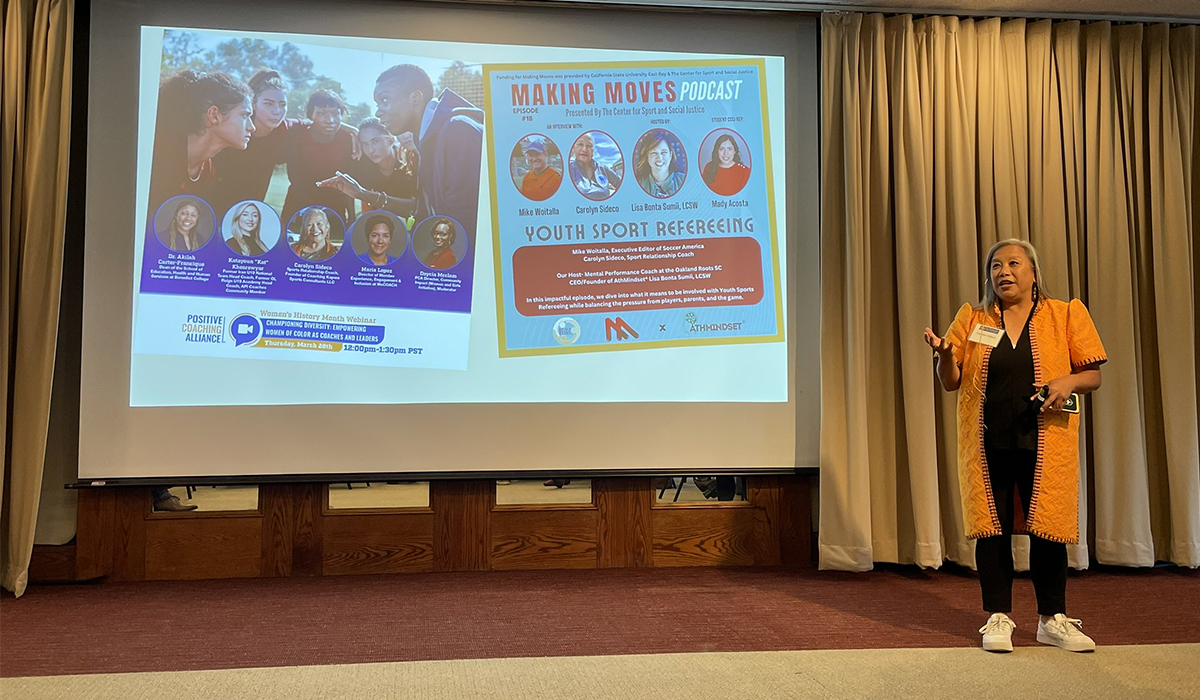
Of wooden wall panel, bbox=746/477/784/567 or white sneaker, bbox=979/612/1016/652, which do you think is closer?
white sneaker, bbox=979/612/1016/652

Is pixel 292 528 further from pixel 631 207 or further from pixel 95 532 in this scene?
pixel 631 207

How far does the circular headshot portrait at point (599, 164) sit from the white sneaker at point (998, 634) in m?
2.37

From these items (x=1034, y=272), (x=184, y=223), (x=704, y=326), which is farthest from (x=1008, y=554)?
(x=184, y=223)

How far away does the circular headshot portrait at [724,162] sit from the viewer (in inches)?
170

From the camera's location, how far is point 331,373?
405 centimetres

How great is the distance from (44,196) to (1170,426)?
198 inches

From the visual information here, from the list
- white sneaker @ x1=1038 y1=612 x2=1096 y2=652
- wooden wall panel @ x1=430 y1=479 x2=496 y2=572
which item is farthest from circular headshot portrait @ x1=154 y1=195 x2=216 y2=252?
white sneaker @ x1=1038 y1=612 x2=1096 y2=652

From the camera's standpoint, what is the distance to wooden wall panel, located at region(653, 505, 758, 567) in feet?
14.2

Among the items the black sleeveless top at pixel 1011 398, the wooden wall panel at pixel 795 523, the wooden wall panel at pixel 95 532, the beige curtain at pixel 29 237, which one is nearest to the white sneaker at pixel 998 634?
the black sleeveless top at pixel 1011 398

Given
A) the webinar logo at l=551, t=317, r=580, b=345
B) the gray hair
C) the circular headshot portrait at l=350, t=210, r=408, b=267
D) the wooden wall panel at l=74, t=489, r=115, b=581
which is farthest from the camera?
the webinar logo at l=551, t=317, r=580, b=345

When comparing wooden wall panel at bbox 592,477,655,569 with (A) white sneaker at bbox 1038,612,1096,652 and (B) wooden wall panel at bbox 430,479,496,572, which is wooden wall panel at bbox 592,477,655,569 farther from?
(A) white sneaker at bbox 1038,612,1096,652

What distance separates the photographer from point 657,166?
4.30 metres

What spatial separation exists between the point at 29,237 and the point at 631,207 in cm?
253

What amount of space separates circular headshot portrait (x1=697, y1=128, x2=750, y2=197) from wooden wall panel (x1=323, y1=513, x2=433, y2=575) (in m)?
2.01
